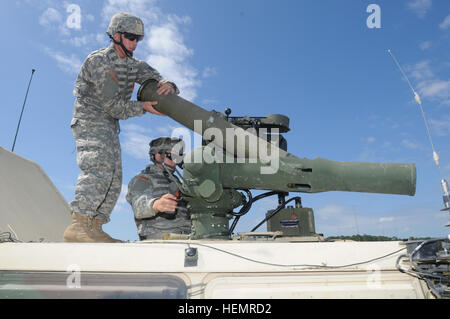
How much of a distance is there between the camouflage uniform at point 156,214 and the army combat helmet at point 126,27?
1.40m

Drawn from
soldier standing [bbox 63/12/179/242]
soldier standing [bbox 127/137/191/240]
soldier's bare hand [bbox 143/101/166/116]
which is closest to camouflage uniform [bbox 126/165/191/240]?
soldier standing [bbox 127/137/191/240]

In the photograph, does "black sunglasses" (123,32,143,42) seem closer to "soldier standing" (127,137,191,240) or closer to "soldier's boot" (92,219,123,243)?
"soldier standing" (127,137,191,240)

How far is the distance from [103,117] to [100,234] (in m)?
1.14

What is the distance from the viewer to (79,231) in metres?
3.15

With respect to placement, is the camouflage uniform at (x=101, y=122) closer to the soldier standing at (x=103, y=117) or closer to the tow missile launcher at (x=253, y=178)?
the soldier standing at (x=103, y=117)

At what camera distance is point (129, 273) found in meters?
2.08

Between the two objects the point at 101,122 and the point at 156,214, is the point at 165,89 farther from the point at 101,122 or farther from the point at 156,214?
the point at 156,214

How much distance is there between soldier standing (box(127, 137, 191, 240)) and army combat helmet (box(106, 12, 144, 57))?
114 centimetres

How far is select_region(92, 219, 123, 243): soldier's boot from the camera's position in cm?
325

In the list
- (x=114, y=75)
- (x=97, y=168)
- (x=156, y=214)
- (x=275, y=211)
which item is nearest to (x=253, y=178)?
(x=275, y=211)

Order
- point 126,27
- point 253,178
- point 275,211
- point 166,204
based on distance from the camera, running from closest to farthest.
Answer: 1. point 253,178
2. point 166,204
3. point 275,211
4. point 126,27

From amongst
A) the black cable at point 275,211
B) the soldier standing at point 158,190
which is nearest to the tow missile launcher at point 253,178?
the black cable at point 275,211

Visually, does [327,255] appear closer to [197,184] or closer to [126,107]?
[197,184]
